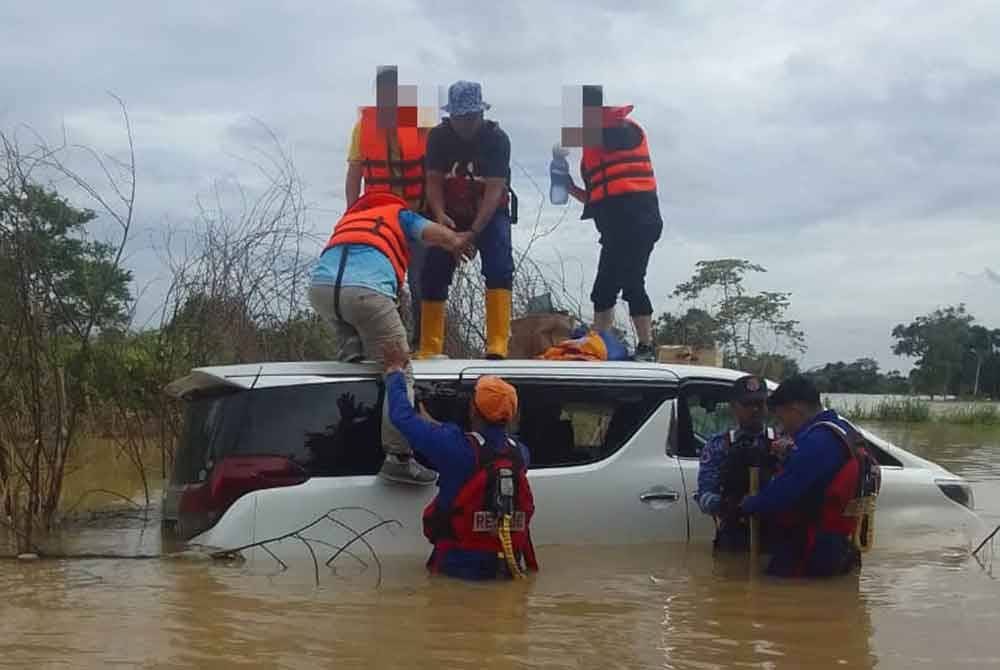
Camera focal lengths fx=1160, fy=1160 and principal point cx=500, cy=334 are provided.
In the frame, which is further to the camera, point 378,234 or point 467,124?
point 467,124

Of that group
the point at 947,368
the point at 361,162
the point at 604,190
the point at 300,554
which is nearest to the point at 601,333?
the point at 604,190

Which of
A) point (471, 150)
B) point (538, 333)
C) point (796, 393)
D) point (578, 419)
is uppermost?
point (471, 150)

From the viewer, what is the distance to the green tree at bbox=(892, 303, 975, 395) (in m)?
36.9

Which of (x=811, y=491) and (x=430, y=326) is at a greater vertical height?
(x=430, y=326)

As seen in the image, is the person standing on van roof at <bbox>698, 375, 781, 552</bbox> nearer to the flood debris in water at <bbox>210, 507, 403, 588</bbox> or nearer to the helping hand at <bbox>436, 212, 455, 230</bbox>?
the flood debris in water at <bbox>210, 507, 403, 588</bbox>

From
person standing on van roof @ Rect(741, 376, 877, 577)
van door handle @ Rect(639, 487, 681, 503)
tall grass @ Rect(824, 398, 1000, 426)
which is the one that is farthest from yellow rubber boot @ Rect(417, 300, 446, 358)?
tall grass @ Rect(824, 398, 1000, 426)

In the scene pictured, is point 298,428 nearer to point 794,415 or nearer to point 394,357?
point 394,357

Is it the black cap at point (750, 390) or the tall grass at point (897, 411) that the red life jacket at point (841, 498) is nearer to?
the black cap at point (750, 390)

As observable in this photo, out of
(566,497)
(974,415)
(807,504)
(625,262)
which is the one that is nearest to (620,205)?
(625,262)

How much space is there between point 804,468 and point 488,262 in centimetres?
246

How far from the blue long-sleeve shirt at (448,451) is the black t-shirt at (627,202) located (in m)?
2.97

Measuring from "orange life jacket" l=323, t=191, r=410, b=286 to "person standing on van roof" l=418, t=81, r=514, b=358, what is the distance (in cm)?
76

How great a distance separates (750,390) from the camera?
5770mm

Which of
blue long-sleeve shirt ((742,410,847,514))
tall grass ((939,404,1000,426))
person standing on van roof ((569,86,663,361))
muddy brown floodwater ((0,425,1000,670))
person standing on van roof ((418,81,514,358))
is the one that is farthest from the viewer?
tall grass ((939,404,1000,426))
